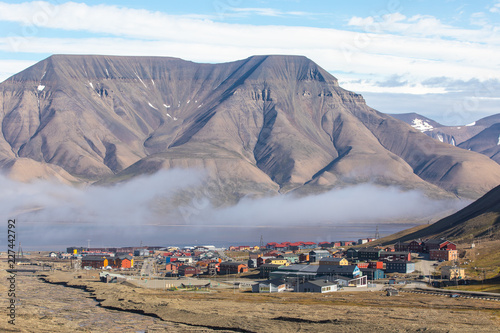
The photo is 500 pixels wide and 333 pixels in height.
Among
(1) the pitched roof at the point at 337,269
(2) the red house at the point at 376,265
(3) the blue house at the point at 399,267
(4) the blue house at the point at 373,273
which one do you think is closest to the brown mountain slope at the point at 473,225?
(3) the blue house at the point at 399,267

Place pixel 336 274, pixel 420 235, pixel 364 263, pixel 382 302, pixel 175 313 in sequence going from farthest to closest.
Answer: pixel 420 235, pixel 364 263, pixel 336 274, pixel 382 302, pixel 175 313

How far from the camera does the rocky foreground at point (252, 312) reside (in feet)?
238

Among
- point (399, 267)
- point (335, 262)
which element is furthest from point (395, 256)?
point (335, 262)

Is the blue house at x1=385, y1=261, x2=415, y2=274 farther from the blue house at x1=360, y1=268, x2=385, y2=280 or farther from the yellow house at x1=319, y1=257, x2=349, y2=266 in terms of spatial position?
the yellow house at x1=319, y1=257, x2=349, y2=266

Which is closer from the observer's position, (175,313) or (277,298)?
(175,313)

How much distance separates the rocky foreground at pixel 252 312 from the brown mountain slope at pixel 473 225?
73.7 meters

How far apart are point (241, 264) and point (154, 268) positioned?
2014 cm

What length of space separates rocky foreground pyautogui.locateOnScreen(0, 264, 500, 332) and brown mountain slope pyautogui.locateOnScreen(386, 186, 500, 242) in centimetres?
7372

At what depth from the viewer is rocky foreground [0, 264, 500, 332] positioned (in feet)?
238

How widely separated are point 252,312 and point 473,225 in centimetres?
10381

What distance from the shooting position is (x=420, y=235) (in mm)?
191000

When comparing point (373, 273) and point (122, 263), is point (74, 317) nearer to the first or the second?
point (373, 273)

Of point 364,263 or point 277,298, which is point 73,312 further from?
point 364,263

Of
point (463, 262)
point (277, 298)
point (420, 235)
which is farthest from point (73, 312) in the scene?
point (420, 235)
